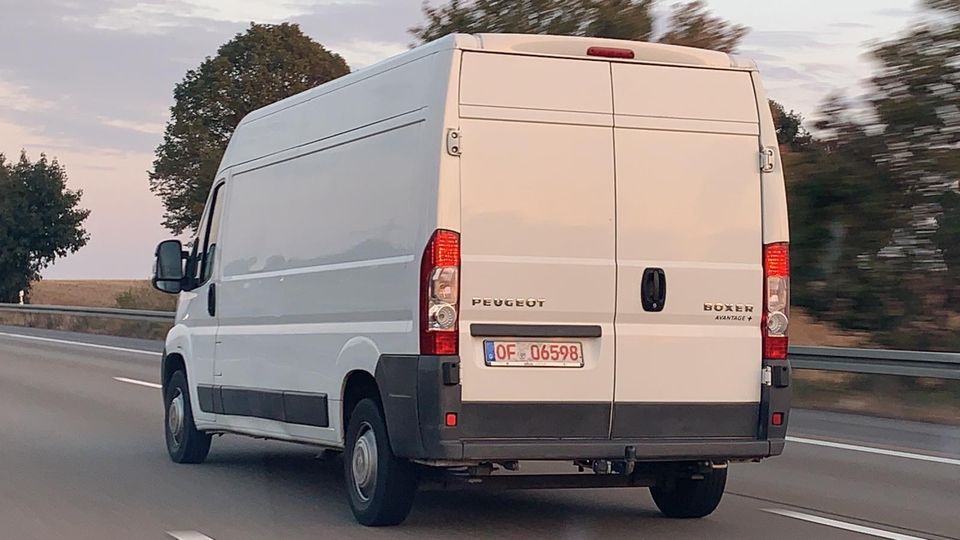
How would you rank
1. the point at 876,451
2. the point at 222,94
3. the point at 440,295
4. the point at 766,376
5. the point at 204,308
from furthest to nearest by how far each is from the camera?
the point at 222,94, the point at 876,451, the point at 204,308, the point at 766,376, the point at 440,295

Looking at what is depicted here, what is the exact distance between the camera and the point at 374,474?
312 inches

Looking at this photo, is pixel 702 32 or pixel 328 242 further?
pixel 702 32

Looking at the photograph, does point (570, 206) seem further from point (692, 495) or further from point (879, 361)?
point (879, 361)

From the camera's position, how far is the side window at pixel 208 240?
34.4ft

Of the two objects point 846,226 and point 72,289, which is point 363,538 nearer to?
point 846,226

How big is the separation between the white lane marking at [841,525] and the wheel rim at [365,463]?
246cm

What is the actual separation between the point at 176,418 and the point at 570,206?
4797mm

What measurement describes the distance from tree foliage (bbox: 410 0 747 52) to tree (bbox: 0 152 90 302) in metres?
45.4

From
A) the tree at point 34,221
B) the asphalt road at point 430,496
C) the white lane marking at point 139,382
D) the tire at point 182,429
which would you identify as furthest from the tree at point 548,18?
the tree at point 34,221

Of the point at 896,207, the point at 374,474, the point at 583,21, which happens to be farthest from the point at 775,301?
the point at 583,21

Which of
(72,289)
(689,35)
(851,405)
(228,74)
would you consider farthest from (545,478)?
(72,289)

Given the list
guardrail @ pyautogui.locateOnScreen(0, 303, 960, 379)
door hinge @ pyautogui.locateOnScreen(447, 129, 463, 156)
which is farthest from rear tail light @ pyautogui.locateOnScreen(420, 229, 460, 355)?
guardrail @ pyautogui.locateOnScreen(0, 303, 960, 379)

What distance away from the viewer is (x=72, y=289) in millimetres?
85125

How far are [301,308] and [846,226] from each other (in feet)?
36.0
